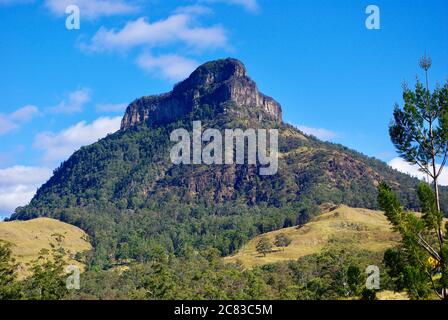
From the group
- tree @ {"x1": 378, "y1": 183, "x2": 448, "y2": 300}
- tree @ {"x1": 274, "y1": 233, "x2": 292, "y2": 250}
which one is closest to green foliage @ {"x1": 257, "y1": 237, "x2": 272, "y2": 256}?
tree @ {"x1": 274, "y1": 233, "x2": 292, "y2": 250}

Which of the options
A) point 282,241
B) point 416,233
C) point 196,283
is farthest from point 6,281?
point 282,241

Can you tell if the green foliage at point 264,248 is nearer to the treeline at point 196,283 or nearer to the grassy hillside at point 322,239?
the grassy hillside at point 322,239

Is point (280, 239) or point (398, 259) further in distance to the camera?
point (280, 239)

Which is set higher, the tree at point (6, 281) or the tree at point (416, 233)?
the tree at point (416, 233)

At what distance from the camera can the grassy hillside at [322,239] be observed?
15400 cm

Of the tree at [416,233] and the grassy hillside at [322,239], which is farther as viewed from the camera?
the grassy hillside at [322,239]

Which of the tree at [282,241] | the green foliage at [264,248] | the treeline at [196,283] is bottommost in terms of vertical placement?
the treeline at [196,283]

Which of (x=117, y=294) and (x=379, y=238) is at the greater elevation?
(x=379, y=238)

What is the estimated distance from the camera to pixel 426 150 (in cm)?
2336

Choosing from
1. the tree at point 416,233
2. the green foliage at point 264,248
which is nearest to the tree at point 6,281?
the tree at point 416,233

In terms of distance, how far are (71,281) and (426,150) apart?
68569 millimetres
